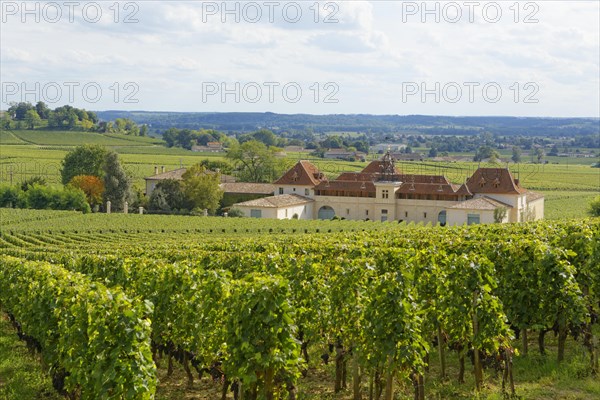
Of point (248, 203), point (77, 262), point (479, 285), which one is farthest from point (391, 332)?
point (248, 203)

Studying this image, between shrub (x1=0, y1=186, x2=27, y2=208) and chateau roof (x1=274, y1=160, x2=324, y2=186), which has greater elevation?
chateau roof (x1=274, y1=160, x2=324, y2=186)

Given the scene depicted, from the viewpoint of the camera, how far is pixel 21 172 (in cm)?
12194

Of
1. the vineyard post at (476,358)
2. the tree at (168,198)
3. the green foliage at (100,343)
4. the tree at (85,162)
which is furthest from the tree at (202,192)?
the vineyard post at (476,358)

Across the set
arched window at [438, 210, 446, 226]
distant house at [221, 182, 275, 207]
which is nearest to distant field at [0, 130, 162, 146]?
distant house at [221, 182, 275, 207]

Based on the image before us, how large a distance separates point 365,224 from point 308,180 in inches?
617

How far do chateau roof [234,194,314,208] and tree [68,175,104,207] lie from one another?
19.5 metres

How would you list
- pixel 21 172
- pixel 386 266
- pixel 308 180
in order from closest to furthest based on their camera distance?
pixel 386 266 → pixel 308 180 → pixel 21 172

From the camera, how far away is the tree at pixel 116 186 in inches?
3536

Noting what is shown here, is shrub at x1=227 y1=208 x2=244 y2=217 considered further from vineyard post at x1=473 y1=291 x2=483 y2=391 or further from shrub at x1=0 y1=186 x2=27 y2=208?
vineyard post at x1=473 y1=291 x2=483 y2=391

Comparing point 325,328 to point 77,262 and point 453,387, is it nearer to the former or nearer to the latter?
point 453,387

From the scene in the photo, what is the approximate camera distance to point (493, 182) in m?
78.8

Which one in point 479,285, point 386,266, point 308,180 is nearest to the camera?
point 479,285

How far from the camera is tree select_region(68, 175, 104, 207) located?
300ft

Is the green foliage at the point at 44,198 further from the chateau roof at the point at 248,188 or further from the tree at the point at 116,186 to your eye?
the chateau roof at the point at 248,188
